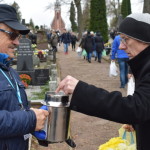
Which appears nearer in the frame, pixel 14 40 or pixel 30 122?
pixel 30 122

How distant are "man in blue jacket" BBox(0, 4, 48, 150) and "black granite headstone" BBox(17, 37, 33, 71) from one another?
9.44 m

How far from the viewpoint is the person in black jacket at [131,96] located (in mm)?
1799

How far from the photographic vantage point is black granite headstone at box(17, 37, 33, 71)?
38.7 feet

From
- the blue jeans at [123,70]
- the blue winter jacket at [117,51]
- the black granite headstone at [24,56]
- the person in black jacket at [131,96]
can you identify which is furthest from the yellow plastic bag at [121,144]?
the black granite headstone at [24,56]

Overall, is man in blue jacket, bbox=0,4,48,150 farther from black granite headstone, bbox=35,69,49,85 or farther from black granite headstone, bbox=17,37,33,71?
black granite headstone, bbox=17,37,33,71

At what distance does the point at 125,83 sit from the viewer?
10.2 metres

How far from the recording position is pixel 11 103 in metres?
2.06

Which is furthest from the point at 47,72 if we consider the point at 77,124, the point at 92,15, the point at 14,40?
the point at 92,15

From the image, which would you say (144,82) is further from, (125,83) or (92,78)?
(92,78)

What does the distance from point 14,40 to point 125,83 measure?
26.9ft

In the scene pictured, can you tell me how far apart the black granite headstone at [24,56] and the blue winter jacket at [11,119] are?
31.5 feet

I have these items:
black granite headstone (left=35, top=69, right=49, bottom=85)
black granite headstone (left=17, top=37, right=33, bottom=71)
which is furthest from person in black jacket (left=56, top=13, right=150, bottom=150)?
black granite headstone (left=17, top=37, right=33, bottom=71)

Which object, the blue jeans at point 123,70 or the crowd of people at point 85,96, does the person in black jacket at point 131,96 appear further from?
the blue jeans at point 123,70

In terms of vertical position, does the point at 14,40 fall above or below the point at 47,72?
above
